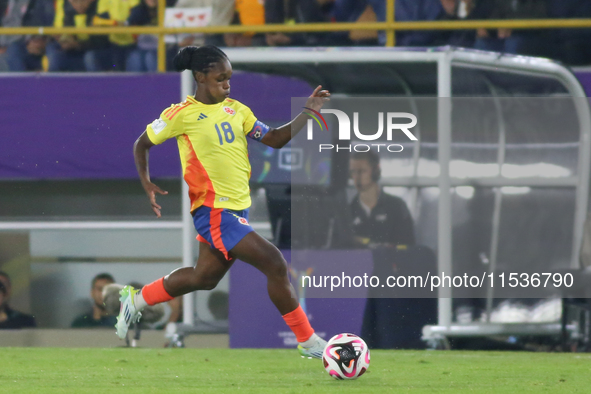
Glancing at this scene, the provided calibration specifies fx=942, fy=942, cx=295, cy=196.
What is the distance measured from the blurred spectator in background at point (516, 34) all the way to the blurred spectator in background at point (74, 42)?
3.42 m

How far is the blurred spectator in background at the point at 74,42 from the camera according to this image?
28.1 ft

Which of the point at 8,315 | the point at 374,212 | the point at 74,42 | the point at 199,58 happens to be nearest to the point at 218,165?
the point at 199,58

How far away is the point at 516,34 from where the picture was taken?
823 cm

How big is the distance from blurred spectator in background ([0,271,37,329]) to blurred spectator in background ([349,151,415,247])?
9.90 ft

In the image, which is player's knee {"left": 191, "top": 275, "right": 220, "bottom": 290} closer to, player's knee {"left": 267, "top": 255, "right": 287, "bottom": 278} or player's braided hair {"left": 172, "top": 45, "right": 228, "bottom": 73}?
player's knee {"left": 267, "top": 255, "right": 287, "bottom": 278}

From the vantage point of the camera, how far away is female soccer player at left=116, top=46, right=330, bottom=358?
186 inches

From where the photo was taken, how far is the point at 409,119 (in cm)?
736

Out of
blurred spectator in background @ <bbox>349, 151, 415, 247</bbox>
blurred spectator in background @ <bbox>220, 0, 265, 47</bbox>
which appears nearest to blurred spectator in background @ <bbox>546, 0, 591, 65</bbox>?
blurred spectator in background @ <bbox>349, 151, 415, 247</bbox>

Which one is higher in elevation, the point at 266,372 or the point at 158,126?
the point at 158,126

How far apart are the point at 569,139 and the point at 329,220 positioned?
2014mm

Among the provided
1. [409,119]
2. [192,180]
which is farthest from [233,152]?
[409,119]

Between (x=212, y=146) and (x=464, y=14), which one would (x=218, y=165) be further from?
(x=464, y=14)

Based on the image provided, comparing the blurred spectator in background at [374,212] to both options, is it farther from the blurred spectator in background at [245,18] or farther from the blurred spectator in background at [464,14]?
the blurred spectator in background at [245,18]

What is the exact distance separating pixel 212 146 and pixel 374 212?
2345 millimetres
